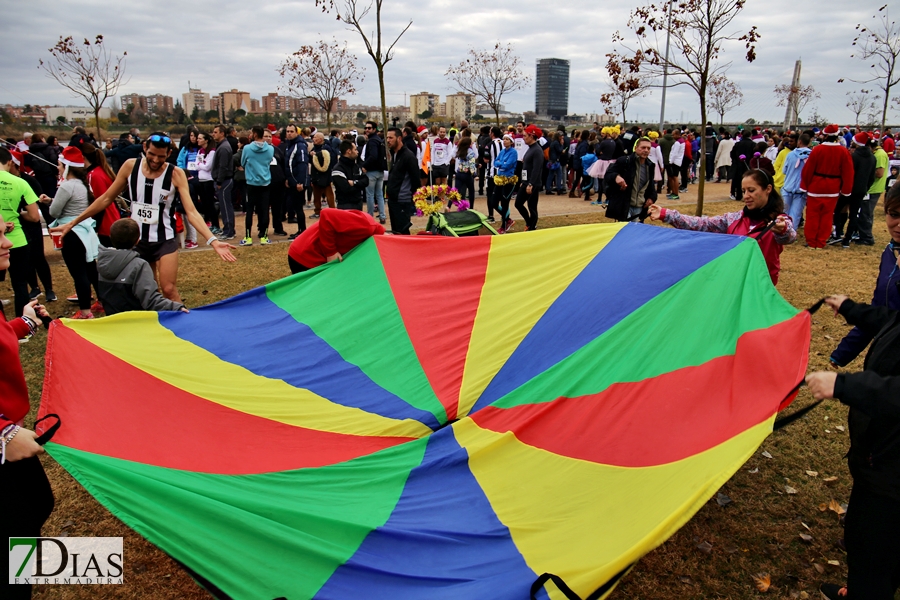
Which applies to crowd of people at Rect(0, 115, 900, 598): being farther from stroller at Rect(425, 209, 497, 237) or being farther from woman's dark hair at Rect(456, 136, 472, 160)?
stroller at Rect(425, 209, 497, 237)

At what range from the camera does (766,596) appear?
2.80 metres

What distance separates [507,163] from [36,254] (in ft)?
23.8

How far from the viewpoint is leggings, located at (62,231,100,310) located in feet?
19.7

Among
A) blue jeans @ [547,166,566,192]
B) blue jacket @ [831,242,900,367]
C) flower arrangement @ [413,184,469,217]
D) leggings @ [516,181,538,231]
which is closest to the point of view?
blue jacket @ [831,242,900,367]

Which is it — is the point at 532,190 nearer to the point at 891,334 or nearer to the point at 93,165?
the point at 93,165

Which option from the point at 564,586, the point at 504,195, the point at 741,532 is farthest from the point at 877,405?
the point at 504,195

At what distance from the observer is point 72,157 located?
19.8ft

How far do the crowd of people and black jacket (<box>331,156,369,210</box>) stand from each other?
0.02m

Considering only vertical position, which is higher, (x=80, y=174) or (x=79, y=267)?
(x=80, y=174)

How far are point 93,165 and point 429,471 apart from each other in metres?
5.93

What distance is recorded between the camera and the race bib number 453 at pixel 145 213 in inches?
198

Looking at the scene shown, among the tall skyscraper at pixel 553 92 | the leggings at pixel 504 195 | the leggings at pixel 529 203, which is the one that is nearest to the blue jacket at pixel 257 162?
the leggings at pixel 504 195

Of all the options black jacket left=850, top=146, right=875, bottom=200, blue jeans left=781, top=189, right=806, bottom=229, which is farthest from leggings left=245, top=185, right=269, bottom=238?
black jacket left=850, top=146, right=875, bottom=200

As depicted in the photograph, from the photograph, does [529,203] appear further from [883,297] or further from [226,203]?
[883,297]
